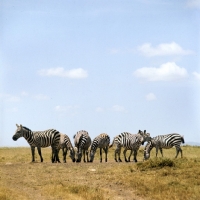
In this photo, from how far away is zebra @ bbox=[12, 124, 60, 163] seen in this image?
100 feet

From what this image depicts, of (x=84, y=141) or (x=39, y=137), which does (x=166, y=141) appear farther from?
(x=39, y=137)

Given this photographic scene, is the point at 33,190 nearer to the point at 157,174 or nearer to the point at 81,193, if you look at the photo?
the point at 81,193

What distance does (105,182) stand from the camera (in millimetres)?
19578

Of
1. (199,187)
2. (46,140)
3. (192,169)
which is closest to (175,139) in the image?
(46,140)

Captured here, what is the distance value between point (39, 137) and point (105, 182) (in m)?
12.0

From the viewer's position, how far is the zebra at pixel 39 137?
30.5 meters

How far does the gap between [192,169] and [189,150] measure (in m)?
21.6

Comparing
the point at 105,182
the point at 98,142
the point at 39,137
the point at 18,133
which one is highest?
the point at 18,133

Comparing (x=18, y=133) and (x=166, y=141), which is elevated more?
Answer: (x=18, y=133)

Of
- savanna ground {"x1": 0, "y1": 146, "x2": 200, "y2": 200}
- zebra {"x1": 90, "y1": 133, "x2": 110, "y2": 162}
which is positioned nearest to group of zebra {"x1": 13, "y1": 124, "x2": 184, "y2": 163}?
zebra {"x1": 90, "y1": 133, "x2": 110, "y2": 162}

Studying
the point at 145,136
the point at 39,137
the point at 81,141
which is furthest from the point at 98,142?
the point at 39,137

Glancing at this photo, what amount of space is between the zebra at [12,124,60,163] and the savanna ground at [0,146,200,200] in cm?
542

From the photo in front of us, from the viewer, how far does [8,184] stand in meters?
19.2

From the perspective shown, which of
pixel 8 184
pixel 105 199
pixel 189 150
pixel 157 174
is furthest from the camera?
pixel 189 150
